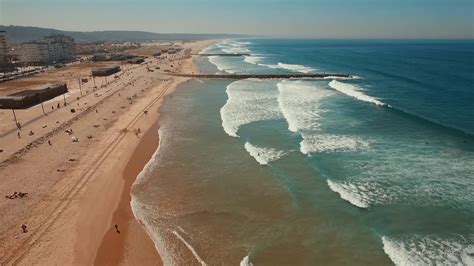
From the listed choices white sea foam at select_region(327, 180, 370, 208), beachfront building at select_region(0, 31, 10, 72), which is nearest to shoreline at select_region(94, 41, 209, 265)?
white sea foam at select_region(327, 180, 370, 208)

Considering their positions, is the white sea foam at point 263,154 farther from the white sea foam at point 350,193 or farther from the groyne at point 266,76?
the groyne at point 266,76

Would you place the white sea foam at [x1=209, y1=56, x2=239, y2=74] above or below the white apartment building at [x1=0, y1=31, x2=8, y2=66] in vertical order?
below

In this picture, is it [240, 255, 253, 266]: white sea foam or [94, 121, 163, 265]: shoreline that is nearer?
[240, 255, 253, 266]: white sea foam

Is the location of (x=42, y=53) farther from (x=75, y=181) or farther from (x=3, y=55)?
(x=75, y=181)

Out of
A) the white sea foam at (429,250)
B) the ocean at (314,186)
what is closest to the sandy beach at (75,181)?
the ocean at (314,186)

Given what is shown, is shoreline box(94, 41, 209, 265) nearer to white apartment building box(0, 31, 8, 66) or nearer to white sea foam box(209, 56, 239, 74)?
white sea foam box(209, 56, 239, 74)

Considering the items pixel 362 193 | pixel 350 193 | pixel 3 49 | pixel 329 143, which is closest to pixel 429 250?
pixel 362 193
